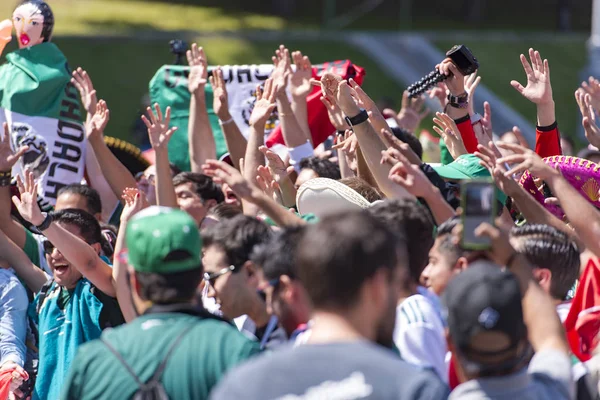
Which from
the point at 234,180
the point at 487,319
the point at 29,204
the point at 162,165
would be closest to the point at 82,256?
the point at 29,204

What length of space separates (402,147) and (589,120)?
1946mm

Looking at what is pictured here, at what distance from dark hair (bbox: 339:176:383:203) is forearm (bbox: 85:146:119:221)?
246 cm

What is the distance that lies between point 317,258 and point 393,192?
6.46 feet

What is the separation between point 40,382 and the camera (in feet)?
17.0

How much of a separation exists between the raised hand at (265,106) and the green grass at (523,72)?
12.2 meters

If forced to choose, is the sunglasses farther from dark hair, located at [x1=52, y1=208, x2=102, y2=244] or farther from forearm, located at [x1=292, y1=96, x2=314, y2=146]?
forearm, located at [x1=292, y1=96, x2=314, y2=146]

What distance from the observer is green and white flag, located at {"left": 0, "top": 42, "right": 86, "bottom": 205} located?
694 centimetres

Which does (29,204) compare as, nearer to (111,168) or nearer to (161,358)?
(111,168)

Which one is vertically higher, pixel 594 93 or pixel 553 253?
pixel 553 253

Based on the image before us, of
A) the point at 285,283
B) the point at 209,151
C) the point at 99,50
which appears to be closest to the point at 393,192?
the point at 285,283

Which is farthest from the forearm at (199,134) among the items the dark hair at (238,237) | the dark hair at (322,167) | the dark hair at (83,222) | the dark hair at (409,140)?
the dark hair at (238,237)

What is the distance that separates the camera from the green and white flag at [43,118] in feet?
22.8

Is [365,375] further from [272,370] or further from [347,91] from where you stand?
[347,91]

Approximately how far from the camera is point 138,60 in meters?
17.9
